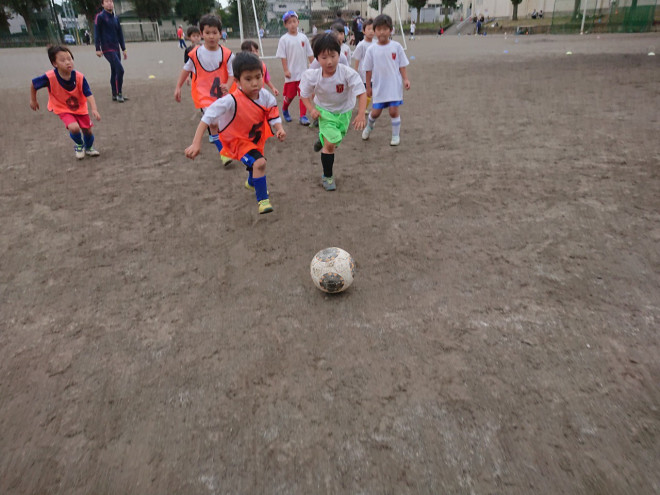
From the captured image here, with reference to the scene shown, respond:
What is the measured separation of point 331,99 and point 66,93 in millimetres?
3516

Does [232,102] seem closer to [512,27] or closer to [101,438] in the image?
[101,438]

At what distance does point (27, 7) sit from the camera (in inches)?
1870

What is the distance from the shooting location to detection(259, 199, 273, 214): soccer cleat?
4.47m

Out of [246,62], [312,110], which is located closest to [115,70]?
[312,110]

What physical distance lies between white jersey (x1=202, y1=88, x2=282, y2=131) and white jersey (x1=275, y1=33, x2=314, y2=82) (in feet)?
12.6

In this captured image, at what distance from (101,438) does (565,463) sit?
2.01m

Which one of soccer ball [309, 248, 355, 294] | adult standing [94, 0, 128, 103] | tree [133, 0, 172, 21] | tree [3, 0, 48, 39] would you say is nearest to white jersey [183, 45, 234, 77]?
adult standing [94, 0, 128, 103]

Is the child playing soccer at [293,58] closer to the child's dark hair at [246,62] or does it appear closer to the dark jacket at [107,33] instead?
the dark jacket at [107,33]

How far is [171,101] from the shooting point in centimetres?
1009

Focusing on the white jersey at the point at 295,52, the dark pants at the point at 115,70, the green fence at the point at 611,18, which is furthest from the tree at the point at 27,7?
the white jersey at the point at 295,52

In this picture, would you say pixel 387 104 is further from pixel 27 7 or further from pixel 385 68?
pixel 27 7

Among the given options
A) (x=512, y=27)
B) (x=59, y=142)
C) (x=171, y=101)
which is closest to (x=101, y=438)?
(x=59, y=142)

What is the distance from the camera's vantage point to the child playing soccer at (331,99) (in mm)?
4938

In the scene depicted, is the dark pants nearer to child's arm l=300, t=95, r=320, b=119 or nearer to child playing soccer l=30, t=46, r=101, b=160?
child playing soccer l=30, t=46, r=101, b=160
